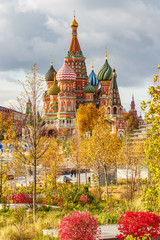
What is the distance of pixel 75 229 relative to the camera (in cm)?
757

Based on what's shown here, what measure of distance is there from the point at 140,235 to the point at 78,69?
59448 millimetres

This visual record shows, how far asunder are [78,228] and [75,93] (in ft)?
189

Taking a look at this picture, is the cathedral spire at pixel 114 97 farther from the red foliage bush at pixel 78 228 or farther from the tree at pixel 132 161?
the red foliage bush at pixel 78 228

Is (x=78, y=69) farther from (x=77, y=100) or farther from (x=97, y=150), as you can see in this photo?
(x=97, y=150)

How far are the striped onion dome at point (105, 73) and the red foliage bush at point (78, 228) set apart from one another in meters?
58.2

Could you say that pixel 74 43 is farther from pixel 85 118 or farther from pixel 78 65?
pixel 85 118

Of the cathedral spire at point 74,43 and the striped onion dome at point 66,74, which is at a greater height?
the cathedral spire at point 74,43

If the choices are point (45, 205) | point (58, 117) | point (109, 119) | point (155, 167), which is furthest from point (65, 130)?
point (155, 167)

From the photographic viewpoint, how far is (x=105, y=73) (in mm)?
64750

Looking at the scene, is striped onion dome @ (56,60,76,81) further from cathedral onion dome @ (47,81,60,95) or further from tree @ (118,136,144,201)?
tree @ (118,136,144,201)

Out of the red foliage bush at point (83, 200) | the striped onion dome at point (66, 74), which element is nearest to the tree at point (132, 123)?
the striped onion dome at point (66, 74)

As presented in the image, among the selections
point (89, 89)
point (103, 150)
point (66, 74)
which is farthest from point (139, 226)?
point (89, 89)

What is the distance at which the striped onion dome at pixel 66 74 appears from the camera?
59.8 m

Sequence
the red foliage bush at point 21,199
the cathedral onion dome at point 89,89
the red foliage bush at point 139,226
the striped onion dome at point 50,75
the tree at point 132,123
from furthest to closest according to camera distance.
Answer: the striped onion dome at point 50,75 < the cathedral onion dome at point 89,89 < the tree at point 132,123 < the red foliage bush at point 21,199 < the red foliage bush at point 139,226
